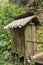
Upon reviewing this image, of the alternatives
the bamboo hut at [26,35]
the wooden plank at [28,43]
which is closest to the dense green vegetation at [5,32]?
the bamboo hut at [26,35]

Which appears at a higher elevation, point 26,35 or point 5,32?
point 26,35

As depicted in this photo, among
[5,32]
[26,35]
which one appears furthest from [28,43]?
[5,32]

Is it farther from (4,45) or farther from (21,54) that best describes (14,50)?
(4,45)

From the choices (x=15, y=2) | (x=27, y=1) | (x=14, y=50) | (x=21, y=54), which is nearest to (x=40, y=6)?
(x=27, y=1)

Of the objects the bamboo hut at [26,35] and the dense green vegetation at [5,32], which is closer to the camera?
the bamboo hut at [26,35]

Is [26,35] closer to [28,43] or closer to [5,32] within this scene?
[28,43]

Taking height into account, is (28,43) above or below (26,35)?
below

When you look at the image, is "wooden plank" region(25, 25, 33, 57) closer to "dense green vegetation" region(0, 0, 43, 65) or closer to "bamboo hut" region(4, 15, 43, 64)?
"bamboo hut" region(4, 15, 43, 64)

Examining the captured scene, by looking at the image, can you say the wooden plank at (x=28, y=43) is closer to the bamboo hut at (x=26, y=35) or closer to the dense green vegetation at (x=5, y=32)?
the bamboo hut at (x=26, y=35)

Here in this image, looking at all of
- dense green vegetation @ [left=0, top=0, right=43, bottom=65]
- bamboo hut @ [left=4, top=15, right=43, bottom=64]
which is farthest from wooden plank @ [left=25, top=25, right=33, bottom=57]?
dense green vegetation @ [left=0, top=0, right=43, bottom=65]

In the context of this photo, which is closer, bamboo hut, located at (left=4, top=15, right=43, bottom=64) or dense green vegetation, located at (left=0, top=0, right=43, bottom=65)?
bamboo hut, located at (left=4, top=15, right=43, bottom=64)

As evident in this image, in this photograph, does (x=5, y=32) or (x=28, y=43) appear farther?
(x=5, y=32)

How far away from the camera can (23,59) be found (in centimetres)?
1333

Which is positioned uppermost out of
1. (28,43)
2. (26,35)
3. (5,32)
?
(26,35)
